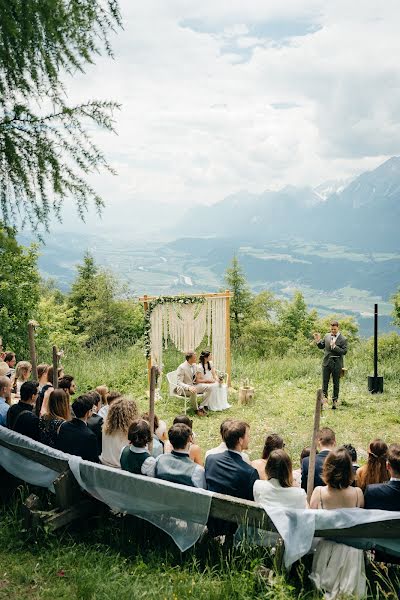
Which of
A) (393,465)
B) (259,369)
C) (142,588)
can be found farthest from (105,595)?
(259,369)

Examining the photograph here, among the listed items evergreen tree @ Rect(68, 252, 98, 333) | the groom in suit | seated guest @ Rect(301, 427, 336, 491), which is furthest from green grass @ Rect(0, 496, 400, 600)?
evergreen tree @ Rect(68, 252, 98, 333)

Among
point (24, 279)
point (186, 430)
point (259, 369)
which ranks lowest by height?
point (259, 369)

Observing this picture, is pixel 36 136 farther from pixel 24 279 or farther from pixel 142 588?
pixel 24 279

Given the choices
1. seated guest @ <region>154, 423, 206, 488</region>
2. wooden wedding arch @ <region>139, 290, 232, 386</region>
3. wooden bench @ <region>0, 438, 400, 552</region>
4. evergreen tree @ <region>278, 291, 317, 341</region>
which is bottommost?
evergreen tree @ <region>278, 291, 317, 341</region>

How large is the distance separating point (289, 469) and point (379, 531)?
0.87 m

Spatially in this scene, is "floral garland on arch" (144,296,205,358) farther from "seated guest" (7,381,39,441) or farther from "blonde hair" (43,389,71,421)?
"blonde hair" (43,389,71,421)

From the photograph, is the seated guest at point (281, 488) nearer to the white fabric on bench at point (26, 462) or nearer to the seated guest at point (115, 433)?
the seated guest at point (115, 433)

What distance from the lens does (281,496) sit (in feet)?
15.9

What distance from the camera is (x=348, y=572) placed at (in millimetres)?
4336

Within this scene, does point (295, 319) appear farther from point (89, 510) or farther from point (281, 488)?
point (281, 488)

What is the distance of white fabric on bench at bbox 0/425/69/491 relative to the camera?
5.42m

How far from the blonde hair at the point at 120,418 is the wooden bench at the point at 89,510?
0.84 m

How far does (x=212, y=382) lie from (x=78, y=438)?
6659 mm

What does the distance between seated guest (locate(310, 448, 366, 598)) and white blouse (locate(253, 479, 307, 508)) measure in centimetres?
21
